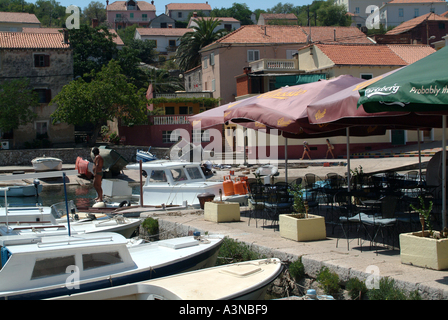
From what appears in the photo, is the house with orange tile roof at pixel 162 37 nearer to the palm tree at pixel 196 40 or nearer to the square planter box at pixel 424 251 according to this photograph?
the palm tree at pixel 196 40

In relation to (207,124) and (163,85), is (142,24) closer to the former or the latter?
(163,85)

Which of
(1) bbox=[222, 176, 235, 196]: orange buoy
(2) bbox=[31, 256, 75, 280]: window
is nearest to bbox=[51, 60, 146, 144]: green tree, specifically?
(1) bbox=[222, 176, 235, 196]: orange buoy

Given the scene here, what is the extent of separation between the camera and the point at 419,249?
20.4 ft

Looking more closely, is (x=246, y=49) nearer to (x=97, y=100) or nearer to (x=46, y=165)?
(x=97, y=100)

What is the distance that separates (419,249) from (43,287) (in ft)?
18.2

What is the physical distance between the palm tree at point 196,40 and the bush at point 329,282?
48.3 meters

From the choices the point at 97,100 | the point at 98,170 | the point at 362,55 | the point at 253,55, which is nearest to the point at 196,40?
the point at 253,55

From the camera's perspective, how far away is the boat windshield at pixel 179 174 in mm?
14992

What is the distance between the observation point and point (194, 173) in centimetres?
1520

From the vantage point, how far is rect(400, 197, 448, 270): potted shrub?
600 centimetres

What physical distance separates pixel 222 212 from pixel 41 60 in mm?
34362

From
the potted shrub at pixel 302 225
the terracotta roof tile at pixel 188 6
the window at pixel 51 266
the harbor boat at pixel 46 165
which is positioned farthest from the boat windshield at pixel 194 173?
the terracotta roof tile at pixel 188 6

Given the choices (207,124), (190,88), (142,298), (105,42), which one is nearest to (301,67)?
(190,88)

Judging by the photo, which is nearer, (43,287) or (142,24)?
(43,287)
